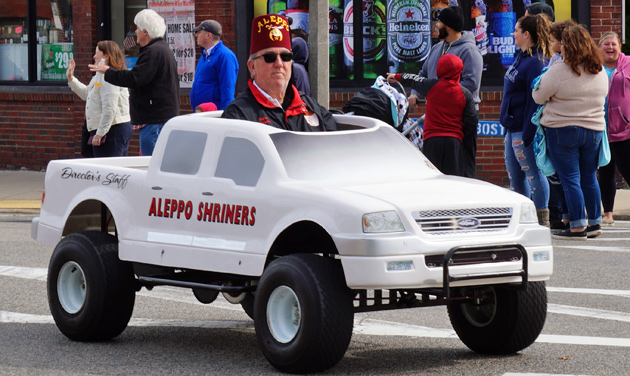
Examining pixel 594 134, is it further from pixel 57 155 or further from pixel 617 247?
pixel 57 155

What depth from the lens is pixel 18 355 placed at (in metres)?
6.78

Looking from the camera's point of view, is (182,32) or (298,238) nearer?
(298,238)

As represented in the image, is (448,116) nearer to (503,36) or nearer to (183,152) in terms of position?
(183,152)

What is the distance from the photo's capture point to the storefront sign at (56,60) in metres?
19.1

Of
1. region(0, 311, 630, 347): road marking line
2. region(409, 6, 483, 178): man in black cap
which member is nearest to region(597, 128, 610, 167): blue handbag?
region(409, 6, 483, 178): man in black cap

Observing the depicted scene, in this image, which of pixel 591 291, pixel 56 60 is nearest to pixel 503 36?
pixel 56 60

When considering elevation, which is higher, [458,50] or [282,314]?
[458,50]

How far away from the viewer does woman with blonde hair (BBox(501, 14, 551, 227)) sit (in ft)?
38.7

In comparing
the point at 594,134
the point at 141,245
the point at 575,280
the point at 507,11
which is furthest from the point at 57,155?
the point at 141,245

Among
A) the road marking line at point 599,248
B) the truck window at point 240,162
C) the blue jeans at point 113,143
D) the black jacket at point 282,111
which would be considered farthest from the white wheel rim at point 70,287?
the blue jeans at point 113,143

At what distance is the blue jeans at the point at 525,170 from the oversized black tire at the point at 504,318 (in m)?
5.30

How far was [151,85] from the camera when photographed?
11641mm

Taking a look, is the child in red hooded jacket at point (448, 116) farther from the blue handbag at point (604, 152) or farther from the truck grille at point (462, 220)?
the truck grille at point (462, 220)

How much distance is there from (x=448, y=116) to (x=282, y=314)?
438 cm
